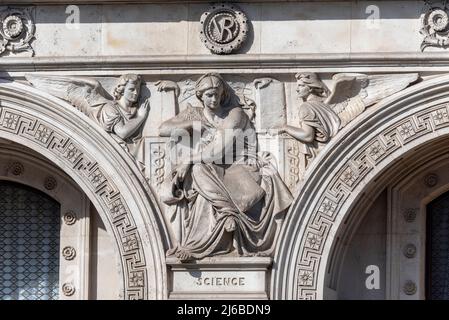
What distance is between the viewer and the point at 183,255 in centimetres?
2448

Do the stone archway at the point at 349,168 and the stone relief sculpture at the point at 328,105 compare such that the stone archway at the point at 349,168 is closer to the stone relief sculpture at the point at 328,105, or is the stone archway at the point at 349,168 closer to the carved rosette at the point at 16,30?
the stone relief sculpture at the point at 328,105

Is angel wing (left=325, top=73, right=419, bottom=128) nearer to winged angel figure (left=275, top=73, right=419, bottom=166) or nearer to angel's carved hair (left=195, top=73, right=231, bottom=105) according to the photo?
winged angel figure (left=275, top=73, right=419, bottom=166)

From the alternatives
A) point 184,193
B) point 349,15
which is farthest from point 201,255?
point 349,15

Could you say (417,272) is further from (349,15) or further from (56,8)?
(56,8)

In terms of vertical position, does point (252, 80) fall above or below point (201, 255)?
above

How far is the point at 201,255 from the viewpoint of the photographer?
80.4ft

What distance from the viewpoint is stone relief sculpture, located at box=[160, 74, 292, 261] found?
24484 millimetres

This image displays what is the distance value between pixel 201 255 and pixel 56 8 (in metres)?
2.49

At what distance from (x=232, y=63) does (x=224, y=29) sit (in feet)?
0.98

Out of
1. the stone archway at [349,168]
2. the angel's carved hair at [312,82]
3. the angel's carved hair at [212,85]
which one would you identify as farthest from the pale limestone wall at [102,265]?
the angel's carved hair at [312,82]

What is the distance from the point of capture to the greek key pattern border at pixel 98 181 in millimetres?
24688

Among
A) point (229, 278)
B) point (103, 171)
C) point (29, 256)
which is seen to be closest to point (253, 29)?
point (103, 171)

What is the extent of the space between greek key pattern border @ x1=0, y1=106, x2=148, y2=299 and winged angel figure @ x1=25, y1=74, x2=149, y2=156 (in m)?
0.29

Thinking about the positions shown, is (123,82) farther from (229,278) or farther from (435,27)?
(435,27)
